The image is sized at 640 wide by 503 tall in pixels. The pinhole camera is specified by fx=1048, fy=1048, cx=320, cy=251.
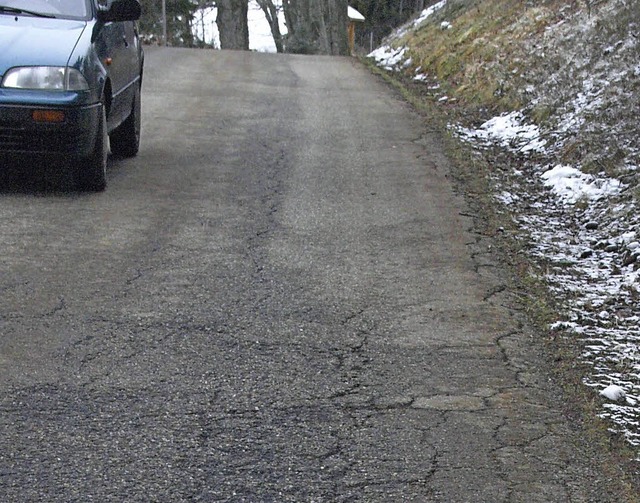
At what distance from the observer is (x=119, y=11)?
8.48 meters

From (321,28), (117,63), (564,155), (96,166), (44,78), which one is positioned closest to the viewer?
(44,78)

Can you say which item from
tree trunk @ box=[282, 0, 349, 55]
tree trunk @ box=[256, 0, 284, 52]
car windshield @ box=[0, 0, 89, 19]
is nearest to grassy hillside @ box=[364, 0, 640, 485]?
car windshield @ box=[0, 0, 89, 19]

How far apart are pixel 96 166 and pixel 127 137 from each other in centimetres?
182

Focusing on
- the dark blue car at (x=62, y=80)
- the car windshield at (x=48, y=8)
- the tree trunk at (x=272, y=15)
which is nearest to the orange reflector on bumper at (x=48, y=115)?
the dark blue car at (x=62, y=80)

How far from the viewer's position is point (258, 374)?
4699mm

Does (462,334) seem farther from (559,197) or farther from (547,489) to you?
(559,197)

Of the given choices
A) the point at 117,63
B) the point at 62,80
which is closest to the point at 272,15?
the point at 117,63

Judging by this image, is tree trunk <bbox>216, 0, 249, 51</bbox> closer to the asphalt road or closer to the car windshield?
the asphalt road

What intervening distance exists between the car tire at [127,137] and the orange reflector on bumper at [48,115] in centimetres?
217

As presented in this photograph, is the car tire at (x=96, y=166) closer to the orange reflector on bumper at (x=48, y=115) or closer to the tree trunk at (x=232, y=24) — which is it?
the orange reflector on bumper at (x=48, y=115)

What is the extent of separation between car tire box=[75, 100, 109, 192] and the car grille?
0.29 m

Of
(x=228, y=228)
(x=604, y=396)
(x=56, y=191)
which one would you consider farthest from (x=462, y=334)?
(x=56, y=191)

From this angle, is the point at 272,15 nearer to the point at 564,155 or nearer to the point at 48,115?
the point at 564,155

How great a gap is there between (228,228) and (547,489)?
4.00 meters
